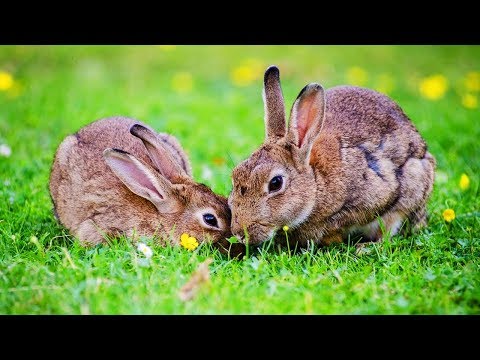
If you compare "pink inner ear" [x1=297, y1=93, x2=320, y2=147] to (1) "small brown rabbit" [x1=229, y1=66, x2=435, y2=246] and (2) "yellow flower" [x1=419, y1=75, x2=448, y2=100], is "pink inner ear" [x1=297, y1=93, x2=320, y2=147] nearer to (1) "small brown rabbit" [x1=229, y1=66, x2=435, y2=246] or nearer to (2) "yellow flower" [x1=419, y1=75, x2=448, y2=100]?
(1) "small brown rabbit" [x1=229, y1=66, x2=435, y2=246]

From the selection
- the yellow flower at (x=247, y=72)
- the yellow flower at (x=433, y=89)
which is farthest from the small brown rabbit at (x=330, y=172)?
the yellow flower at (x=247, y=72)

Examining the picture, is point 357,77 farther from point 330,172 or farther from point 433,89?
point 330,172

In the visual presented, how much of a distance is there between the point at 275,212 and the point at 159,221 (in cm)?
111

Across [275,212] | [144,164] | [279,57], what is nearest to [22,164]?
[144,164]

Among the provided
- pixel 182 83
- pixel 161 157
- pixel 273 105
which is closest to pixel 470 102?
pixel 182 83

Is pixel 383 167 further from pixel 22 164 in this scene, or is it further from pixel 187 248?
pixel 22 164

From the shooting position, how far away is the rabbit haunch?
5910mm

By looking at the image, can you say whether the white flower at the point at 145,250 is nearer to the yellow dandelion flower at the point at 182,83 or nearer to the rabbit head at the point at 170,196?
the rabbit head at the point at 170,196

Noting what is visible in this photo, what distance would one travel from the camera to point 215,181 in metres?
7.48

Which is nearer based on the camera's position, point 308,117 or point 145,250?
point 145,250

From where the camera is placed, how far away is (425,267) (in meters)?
5.33

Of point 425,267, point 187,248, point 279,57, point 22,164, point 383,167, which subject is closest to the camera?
point 425,267

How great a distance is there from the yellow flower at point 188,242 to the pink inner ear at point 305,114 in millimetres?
1207

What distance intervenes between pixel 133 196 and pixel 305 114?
173 cm
